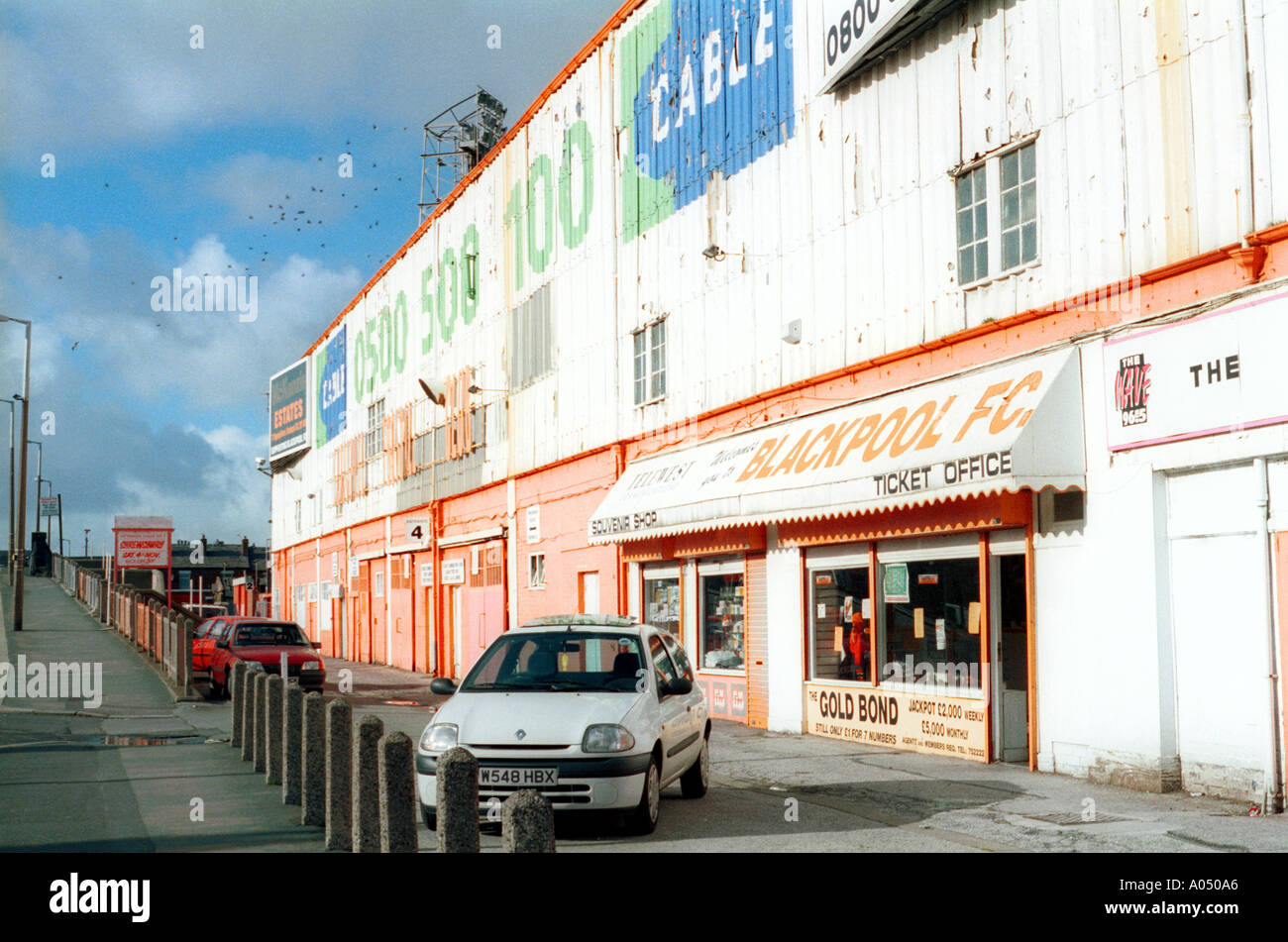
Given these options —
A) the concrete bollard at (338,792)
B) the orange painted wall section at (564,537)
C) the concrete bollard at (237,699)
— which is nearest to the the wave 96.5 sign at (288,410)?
the orange painted wall section at (564,537)

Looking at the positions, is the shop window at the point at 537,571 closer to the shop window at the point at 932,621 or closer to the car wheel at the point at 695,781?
the shop window at the point at 932,621

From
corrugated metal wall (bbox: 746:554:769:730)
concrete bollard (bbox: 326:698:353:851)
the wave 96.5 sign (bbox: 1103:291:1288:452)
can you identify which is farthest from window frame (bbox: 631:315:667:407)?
concrete bollard (bbox: 326:698:353:851)

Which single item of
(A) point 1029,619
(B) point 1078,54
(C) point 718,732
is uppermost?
(B) point 1078,54

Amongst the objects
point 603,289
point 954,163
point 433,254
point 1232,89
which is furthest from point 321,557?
point 1232,89

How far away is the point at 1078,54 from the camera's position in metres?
12.4

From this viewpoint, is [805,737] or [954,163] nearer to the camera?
[954,163]

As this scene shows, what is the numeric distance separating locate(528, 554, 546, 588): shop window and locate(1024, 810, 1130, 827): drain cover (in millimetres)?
16542

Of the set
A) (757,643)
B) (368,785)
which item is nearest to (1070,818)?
(368,785)

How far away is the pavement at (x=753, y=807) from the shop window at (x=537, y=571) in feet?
31.3

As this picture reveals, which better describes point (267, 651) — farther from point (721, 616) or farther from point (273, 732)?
point (273, 732)

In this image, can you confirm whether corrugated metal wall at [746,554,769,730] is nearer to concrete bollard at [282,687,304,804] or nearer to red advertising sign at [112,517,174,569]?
concrete bollard at [282,687,304,804]

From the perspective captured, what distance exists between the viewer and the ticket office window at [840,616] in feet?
51.5
